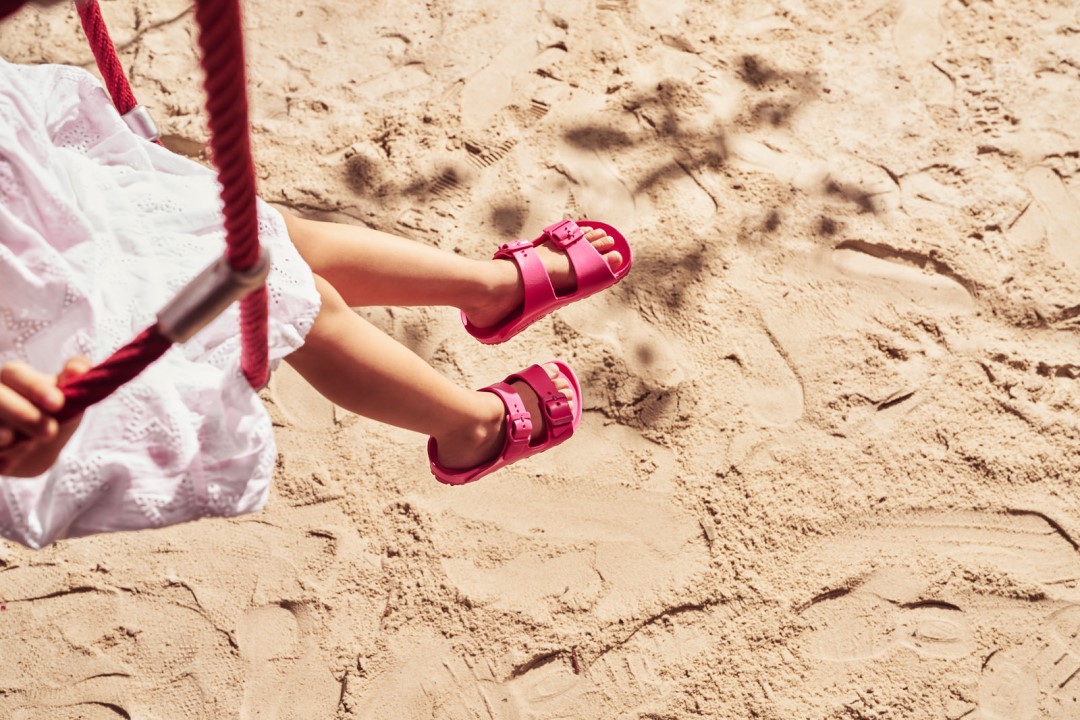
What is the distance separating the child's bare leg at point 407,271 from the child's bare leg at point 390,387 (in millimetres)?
99

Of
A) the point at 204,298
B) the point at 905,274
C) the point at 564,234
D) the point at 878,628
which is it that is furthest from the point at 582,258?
the point at 204,298

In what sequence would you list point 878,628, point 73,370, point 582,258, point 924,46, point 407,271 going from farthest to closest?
point 924,46
point 582,258
point 878,628
point 407,271
point 73,370

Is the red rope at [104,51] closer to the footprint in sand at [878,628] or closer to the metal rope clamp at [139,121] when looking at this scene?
the metal rope clamp at [139,121]

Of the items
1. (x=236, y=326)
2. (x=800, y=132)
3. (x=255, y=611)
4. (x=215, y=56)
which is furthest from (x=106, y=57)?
(x=800, y=132)

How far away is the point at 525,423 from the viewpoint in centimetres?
147

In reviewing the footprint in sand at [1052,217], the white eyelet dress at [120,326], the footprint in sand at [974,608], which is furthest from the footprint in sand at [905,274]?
the white eyelet dress at [120,326]

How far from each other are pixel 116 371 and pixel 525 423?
81cm

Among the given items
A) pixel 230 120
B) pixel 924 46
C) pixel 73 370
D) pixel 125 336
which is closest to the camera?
pixel 230 120

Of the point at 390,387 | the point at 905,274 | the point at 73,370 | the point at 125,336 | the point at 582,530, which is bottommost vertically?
the point at 582,530

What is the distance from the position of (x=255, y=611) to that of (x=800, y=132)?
1.54 metres

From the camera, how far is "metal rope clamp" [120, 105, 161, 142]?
1149 mm

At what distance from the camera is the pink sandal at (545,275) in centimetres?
160

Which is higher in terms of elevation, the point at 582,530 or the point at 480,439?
the point at 480,439

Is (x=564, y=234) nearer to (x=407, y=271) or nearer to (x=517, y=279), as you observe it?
(x=517, y=279)
